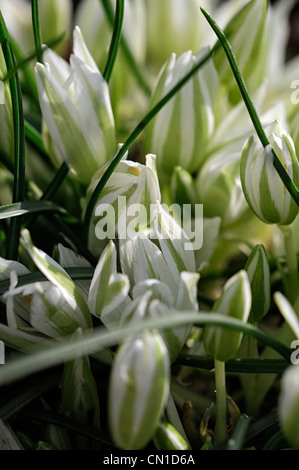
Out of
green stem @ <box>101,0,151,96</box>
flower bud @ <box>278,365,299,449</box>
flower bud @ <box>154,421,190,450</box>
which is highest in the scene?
green stem @ <box>101,0,151,96</box>

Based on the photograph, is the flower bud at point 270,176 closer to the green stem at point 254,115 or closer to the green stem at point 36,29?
the green stem at point 254,115

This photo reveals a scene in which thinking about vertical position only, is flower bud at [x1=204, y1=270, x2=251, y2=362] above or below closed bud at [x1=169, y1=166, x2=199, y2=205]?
below

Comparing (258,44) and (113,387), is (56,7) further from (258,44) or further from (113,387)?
(113,387)

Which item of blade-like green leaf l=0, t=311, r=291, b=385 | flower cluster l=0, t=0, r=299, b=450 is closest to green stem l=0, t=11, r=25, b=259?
flower cluster l=0, t=0, r=299, b=450

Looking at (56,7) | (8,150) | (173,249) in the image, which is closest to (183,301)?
(173,249)

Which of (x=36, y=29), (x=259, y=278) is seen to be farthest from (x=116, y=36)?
(x=259, y=278)

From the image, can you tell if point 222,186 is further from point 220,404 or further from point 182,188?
point 220,404

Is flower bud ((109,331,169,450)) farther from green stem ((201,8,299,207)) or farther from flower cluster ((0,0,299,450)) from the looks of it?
green stem ((201,8,299,207))

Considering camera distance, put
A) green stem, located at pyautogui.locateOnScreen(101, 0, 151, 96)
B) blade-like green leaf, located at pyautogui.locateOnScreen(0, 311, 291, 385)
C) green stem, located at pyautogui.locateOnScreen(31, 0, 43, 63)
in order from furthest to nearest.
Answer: green stem, located at pyautogui.locateOnScreen(101, 0, 151, 96) < green stem, located at pyautogui.locateOnScreen(31, 0, 43, 63) < blade-like green leaf, located at pyautogui.locateOnScreen(0, 311, 291, 385)
